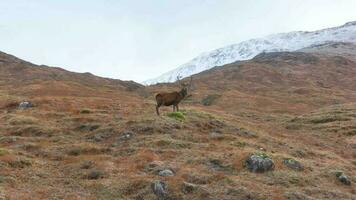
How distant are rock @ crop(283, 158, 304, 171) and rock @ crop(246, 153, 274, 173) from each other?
5.41 ft

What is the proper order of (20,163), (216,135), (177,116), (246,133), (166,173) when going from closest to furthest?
1. (166,173)
2. (20,163)
3. (216,135)
4. (246,133)
5. (177,116)

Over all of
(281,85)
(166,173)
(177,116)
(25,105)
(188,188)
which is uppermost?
(281,85)

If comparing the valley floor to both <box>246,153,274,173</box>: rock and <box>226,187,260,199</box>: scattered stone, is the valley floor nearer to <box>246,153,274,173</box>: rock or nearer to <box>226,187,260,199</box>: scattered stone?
<box>226,187,260,199</box>: scattered stone

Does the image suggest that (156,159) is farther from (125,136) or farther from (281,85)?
(281,85)

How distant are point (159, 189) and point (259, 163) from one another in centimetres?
697

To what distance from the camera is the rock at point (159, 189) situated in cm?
2493

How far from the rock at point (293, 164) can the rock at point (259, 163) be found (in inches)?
64.9

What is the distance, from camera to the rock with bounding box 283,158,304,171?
30966mm

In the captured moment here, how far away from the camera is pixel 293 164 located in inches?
1232

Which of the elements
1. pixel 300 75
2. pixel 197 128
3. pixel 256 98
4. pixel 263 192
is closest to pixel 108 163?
pixel 263 192

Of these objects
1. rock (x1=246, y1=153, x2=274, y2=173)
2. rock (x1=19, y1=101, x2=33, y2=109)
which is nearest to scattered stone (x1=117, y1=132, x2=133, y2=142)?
rock (x1=246, y1=153, x2=274, y2=173)

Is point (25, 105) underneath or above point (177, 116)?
above

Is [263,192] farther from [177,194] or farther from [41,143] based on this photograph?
[41,143]

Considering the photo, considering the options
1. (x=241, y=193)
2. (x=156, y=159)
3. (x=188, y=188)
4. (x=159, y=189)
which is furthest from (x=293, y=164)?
(x=159, y=189)
